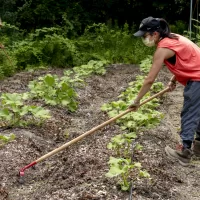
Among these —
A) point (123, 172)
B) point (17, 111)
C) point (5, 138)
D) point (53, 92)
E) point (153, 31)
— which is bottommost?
point (53, 92)

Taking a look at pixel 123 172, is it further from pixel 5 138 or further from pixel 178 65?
pixel 178 65

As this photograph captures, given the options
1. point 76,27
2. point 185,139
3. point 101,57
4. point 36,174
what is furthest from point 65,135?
point 76,27

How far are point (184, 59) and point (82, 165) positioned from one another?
5.43 ft

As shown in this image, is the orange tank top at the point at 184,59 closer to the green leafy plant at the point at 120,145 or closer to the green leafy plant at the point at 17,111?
the green leafy plant at the point at 120,145

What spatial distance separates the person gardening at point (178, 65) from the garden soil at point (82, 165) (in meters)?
0.35

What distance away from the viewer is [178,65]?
5336mm

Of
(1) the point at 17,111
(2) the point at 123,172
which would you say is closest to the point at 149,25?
(2) the point at 123,172

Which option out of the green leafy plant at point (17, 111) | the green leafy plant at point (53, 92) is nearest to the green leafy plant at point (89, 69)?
the green leafy plant at point (53, 92)

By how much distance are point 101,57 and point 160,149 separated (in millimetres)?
6496

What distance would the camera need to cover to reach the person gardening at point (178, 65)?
518 cm

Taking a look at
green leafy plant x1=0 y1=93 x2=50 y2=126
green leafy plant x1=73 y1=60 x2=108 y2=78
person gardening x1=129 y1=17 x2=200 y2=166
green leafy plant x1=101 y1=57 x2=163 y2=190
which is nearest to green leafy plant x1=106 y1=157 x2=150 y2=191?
green leafy plant x1=101 y1=57 x2=163 y2=190

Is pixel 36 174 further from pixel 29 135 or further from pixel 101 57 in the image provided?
pixel 101 57

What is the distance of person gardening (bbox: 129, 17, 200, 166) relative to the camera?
5.18m

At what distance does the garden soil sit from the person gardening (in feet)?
1.16
